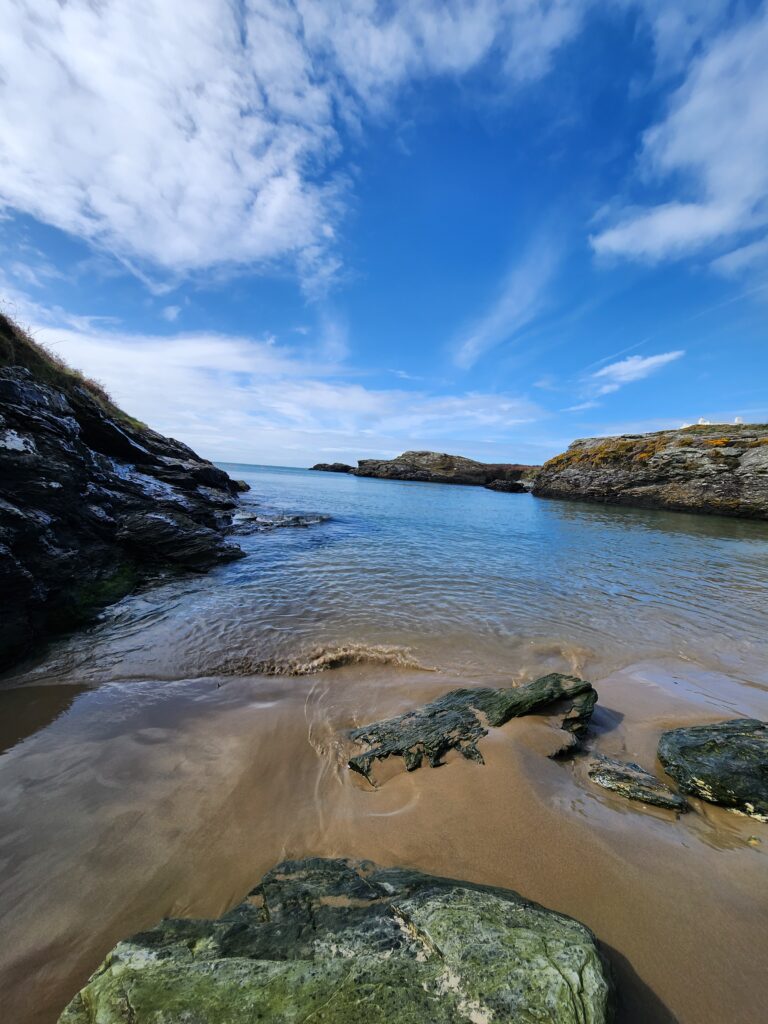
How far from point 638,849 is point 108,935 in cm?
416

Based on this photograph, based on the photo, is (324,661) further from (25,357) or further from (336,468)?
(336,468)

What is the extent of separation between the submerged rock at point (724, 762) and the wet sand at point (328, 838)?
18cm

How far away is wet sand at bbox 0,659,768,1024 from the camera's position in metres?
2.51

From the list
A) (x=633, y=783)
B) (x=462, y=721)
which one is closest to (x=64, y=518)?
(x=462, y=721)

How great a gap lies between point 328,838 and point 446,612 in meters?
6.46

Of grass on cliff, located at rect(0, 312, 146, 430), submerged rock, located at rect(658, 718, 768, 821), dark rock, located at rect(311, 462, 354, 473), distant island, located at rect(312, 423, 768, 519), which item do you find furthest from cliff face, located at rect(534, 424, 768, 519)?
dark rock, located at rect(311, 462, 354, 473)

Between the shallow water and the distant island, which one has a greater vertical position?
the distant island

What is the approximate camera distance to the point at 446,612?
380 inches

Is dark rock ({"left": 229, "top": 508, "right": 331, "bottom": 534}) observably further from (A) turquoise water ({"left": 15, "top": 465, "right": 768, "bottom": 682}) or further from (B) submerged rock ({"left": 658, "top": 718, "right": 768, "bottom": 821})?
(B) submerged rock ({"left": 658, "top": 718, "right": 768, "bottom": 821})

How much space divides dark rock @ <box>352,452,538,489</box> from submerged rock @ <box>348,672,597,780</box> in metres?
93.8

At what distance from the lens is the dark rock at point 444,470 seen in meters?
98.1

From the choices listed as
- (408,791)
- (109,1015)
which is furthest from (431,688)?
(109,1015)

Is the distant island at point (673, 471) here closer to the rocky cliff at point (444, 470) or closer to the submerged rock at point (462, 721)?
the rocky cliff at point (444, 470)

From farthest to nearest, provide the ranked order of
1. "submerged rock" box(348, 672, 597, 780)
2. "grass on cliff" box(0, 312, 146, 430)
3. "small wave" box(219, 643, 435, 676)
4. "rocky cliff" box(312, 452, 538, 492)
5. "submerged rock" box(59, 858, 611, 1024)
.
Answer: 1. "rocky cliff" box(312, 452, 538, 492)
2. "grass on cliff" box(0, 312, 146, 430)
3. "small wave" box(219, 643, 435, 676)
4. "submerged rock" box(348, 672, 597, 780)
5. "submerged rock" box(59, 858, 611, 1024)
